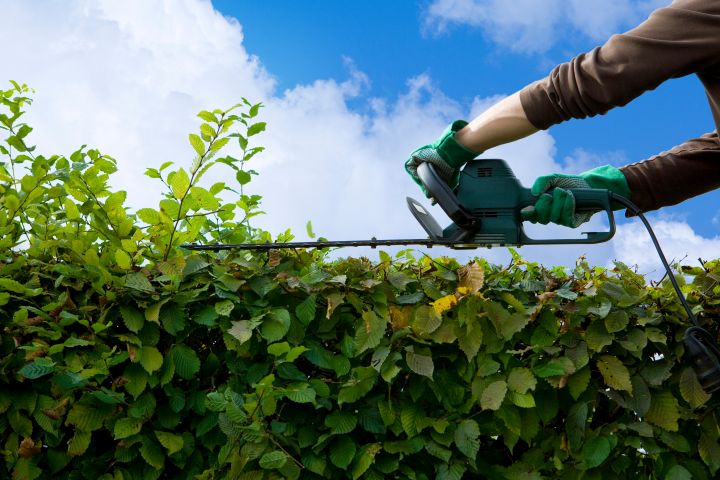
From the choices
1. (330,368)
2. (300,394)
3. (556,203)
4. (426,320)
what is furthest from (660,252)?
(300,394)

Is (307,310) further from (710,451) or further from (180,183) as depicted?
(710,451)

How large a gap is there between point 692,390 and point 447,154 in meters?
1.24

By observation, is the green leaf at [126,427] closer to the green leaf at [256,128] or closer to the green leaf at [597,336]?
the green leaf at [256,128]

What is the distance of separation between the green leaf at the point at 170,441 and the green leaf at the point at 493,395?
1059 millimetres

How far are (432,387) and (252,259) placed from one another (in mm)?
838

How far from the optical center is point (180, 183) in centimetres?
272

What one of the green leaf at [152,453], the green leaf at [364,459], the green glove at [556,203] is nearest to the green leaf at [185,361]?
the green leaf at [152,453]

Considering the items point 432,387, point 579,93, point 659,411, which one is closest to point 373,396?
point 432,387

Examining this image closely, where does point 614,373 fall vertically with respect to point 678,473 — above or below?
above

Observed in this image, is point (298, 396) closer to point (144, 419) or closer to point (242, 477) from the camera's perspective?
point (242, 477)

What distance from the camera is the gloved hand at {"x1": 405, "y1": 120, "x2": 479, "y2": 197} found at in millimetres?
2779

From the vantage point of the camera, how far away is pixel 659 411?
2.62 metres

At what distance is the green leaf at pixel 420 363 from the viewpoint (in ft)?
7.88

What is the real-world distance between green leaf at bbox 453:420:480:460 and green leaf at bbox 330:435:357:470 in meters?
0.36
